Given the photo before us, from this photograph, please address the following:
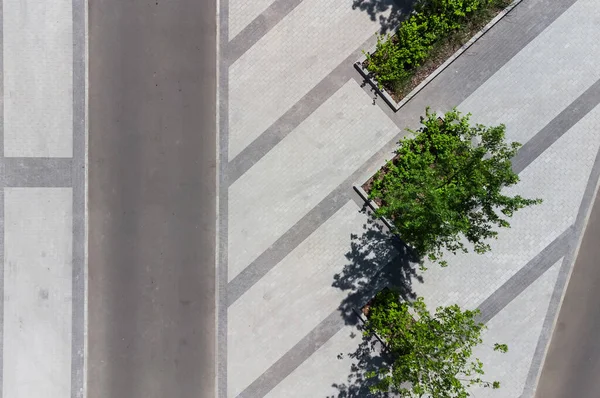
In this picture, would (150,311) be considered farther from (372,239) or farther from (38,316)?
(372,239)

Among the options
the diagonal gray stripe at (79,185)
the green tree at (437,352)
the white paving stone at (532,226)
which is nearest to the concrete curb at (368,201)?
the white paving stone at (532,226)

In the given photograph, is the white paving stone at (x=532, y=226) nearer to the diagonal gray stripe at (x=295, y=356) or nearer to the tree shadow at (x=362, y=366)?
the tree shadow at (x=362, y=366)

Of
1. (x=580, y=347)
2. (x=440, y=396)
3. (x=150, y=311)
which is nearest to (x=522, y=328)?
(x=580, y=347)

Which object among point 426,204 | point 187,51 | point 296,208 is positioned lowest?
point 426,204

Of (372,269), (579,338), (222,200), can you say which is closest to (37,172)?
(222,200)

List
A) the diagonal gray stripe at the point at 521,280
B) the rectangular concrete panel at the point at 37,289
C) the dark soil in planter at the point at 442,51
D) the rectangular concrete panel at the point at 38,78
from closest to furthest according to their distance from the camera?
the dark soil in planter at the point at 442,51
the rectangular concrete panel at the point at 38,78
the rectangular concrete panel at the point at 37,289
the diagonal gray stripe at the point at 521,280

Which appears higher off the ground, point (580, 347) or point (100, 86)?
point (100, 86)
